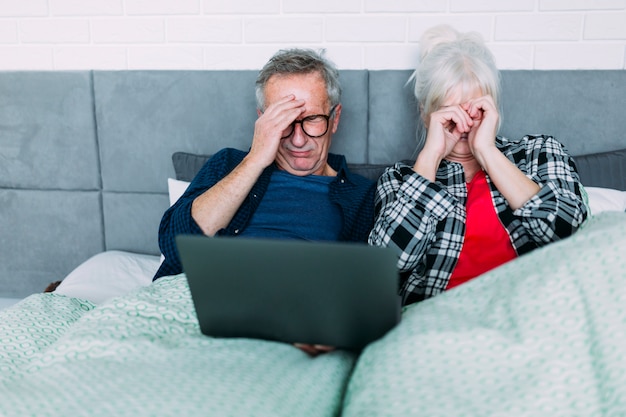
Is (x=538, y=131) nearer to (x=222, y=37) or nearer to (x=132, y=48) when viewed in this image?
(x=222, y=37)

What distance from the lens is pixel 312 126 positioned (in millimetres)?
1688

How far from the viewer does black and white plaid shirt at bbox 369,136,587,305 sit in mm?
1426

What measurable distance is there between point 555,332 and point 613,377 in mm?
97

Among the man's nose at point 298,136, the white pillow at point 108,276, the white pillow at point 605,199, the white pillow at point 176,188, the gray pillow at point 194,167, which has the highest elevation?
the man's nose at point 298,136

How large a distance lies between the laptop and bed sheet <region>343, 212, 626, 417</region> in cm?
7

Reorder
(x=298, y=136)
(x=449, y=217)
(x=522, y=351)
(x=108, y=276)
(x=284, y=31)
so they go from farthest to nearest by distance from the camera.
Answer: (x=284, y=31)
(x=108, y=276)
(x=298, y=136)
(x=449, y=217)
(x=522, y=351)

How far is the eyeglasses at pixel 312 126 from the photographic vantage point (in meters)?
1.67

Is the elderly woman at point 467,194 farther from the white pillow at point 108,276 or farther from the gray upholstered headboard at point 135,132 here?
the white pillow at point 108,276

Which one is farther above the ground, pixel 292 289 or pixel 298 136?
pixel 298 136

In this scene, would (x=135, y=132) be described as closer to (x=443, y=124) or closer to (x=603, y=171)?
(x=443, y=124)

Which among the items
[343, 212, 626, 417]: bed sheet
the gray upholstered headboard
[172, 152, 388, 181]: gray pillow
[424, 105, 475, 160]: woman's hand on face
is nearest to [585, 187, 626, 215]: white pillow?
the gray upholstered headboard

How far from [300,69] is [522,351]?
3.61 feet

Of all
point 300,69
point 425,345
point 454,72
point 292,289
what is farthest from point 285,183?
point 425,345

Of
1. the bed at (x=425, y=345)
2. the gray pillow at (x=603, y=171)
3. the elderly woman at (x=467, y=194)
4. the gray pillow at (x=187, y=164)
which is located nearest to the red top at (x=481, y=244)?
the elderly woman at (x=467, y=194)
